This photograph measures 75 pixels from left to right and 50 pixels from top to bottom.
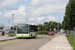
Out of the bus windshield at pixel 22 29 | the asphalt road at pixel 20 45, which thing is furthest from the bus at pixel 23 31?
the asphalt road at pixel 20 45

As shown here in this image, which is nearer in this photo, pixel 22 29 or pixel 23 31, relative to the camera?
pixel 23 31

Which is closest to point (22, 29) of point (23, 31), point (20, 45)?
point (23, 31)

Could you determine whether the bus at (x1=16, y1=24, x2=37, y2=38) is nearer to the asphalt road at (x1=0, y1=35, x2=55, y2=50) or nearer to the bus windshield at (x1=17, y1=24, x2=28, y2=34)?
the bus windshield at (x1=17, y1=24, x2=28, y2=34)

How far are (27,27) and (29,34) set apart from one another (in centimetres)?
144

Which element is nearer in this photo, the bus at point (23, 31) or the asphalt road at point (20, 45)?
the asphalt road at point (20, 45)

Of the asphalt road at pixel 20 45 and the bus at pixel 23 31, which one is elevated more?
the bus at pixel 23 31

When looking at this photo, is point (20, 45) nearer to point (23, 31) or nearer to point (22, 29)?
point (23, 31)

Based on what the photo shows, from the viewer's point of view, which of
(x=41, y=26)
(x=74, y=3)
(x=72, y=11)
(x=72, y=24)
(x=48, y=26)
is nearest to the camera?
(x=74, y=3)

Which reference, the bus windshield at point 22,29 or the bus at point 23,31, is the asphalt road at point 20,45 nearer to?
the bus at point 23,31

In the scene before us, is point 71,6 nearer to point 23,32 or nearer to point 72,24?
point 72,24

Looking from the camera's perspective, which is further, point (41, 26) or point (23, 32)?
point (41, 26)

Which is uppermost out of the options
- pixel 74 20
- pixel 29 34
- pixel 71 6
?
pixel 71 6

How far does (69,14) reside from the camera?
127 ft

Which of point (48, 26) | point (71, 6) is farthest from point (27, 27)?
point (48, 26)
